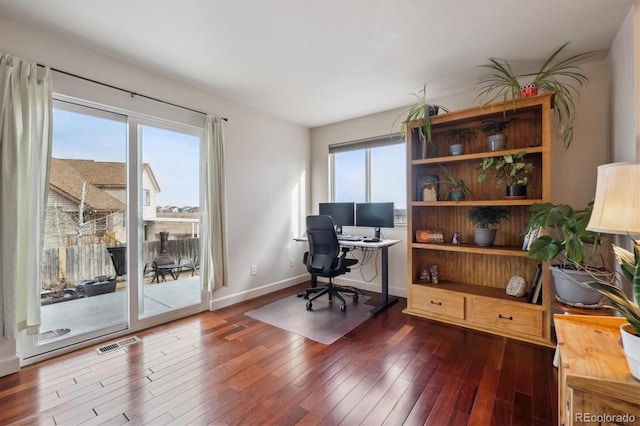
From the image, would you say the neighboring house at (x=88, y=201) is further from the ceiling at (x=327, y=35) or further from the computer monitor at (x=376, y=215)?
the computer monitor at (x=376, y=215)

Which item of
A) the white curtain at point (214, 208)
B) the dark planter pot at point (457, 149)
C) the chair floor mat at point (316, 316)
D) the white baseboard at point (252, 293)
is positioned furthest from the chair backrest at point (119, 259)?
the dark planter pot at point (457, 149)

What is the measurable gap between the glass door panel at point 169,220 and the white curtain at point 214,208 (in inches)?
5.5

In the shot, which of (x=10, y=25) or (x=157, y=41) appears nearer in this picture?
(x=10, y=25)

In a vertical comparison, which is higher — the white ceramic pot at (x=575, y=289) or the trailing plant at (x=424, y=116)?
the trailing plant at (x=424, y=116)

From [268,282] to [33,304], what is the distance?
7.75 feet

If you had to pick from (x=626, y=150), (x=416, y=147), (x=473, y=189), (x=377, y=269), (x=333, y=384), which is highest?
(x=416, y=147)

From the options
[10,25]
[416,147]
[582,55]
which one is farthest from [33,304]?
[582,55]

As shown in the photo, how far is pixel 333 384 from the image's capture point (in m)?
1.84

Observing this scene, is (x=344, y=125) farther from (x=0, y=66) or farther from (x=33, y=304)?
(x=33, y=304)

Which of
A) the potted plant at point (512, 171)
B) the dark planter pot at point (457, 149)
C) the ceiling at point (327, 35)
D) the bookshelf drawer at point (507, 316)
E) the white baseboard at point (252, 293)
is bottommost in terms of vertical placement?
the white baseboard at point (252, 293)

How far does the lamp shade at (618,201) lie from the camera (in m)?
1.03

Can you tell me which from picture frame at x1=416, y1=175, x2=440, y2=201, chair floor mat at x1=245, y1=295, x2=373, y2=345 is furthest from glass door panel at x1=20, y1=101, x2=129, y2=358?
picture frame at x1=416, y1=175, x2=440, y2=201

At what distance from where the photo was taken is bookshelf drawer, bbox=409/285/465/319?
2809mm

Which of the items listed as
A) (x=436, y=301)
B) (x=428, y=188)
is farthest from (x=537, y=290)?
(x=428, y=188)
